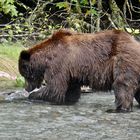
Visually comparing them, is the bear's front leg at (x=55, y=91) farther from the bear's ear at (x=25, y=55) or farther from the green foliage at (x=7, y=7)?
the green foliage at (x=7, y=7)

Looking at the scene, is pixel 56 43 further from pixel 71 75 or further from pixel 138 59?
pixel 138 59

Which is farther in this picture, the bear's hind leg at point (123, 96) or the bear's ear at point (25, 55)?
the bear's ear at point (25, 55)

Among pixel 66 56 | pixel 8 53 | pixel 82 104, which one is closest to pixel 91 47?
pixel 66 56

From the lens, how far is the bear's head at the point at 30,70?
7.90 meters

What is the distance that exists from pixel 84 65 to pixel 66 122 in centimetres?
127

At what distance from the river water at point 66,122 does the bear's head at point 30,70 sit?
32 cm

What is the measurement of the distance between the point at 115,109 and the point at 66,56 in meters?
1.00

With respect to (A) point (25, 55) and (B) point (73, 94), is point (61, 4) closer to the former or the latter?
(A) point (25, 55)

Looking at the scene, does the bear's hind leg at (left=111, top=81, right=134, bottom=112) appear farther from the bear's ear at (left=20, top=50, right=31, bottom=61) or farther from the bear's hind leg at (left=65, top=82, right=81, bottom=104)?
the bear's ear at (left=20, top=50, right=31, bottom=61)

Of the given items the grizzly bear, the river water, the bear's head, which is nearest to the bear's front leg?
the grizzly bear

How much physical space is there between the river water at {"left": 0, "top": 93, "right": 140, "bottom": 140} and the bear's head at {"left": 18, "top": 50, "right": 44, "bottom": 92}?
0.32 meters

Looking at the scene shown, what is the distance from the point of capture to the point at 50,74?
25.2 feet

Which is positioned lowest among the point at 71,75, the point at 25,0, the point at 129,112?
the point at 129,112

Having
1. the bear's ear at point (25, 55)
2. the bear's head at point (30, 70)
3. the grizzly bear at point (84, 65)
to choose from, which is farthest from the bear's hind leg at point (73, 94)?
the bear's ear at point (25, 55)
